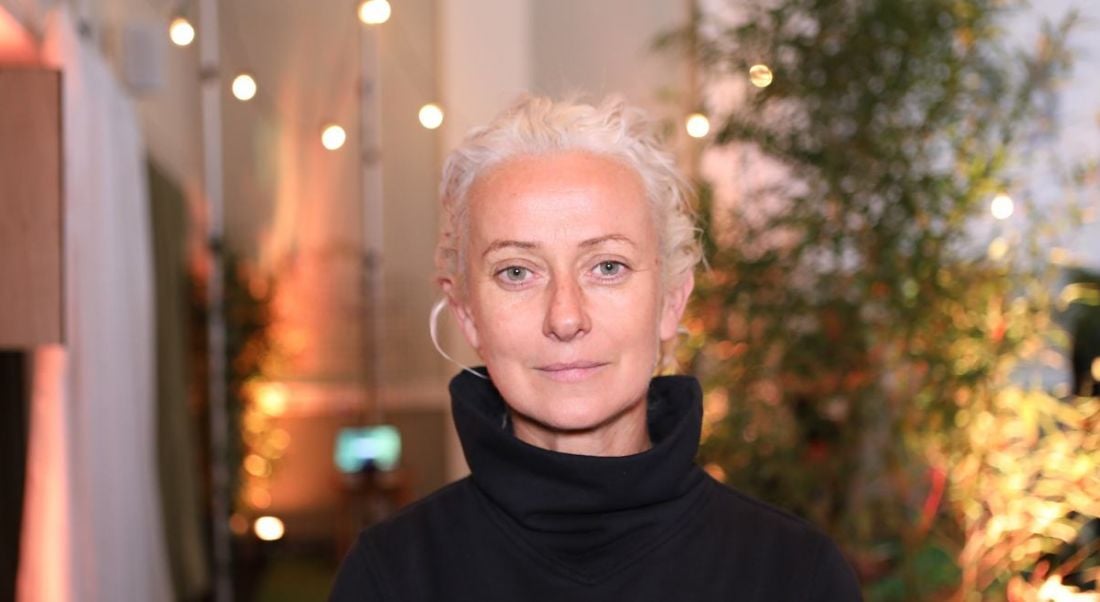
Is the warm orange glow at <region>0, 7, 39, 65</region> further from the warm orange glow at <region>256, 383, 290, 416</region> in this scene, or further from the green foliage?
the warm orange glow at <region>256, 383, 290, 416</region>

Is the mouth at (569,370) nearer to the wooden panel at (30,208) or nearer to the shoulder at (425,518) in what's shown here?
the shoulder at (425,518)

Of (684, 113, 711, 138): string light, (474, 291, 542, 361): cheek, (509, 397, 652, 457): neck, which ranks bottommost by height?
(509, 397, 652, 457): neck

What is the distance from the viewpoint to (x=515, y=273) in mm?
1376

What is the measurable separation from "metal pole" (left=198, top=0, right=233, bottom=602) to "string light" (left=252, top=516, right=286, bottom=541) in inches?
22.7

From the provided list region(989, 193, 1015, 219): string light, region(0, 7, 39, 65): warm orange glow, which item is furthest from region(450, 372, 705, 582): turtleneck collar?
region(989, 193, 1015, 219): string light

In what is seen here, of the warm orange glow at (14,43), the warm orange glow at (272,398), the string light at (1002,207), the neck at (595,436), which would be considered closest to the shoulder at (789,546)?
the neck at (595,436)

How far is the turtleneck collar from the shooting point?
4.50 ft

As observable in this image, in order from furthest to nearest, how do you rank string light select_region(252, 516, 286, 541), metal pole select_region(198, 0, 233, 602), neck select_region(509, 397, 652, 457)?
string light select_region(252, 516, 286, 541) < metal pole select_region(198, 0, 233, 602) < neck select_region(509, 397, 652, 457)

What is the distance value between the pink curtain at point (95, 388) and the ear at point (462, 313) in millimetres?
1717

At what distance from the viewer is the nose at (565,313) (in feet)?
4.39

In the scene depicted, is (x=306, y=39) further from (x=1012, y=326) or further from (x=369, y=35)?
(x=1012, y=326)

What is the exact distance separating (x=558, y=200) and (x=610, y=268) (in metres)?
0.09

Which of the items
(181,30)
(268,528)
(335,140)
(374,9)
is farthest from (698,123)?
(268,528)

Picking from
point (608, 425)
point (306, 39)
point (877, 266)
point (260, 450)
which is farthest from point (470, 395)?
point (306, 39)
